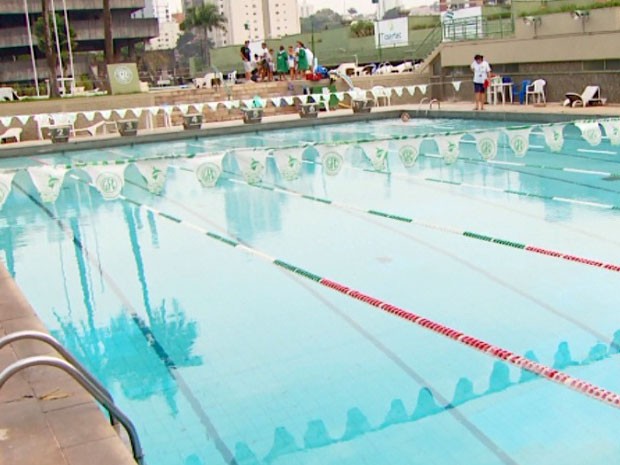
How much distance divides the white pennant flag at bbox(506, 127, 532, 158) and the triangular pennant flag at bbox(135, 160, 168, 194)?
5.93m

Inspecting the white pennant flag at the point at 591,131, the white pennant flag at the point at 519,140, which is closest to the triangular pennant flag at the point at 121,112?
the white pennant flag at the point at 519,140

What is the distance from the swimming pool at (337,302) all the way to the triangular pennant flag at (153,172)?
0.05 m

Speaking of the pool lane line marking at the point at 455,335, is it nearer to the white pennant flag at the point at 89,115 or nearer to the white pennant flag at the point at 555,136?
the white pennant flag at the point at 555,136

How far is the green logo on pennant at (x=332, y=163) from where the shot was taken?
12.7 m

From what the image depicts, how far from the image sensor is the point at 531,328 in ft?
18.2

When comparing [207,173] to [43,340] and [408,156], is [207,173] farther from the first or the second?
[43,340]

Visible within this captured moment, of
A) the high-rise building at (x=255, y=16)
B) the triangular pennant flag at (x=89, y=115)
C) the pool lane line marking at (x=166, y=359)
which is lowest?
the pool lane line marking at (x=166, y=359)

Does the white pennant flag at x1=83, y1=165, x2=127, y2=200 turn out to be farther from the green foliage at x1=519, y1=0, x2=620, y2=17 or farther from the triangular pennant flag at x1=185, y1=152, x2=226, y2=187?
the green foliage at x1=519, y1=0, x2=620, y2=17

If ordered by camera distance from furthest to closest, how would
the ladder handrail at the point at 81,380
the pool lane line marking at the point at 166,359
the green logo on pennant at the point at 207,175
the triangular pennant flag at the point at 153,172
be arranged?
the green logo on pennant at the point at 207,175, the triangular pennant flag at the point at 153,172, the pool lane line marking at the point at 166,359, the ladder handrail at the point at 81,380

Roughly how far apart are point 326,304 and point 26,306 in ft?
7.35

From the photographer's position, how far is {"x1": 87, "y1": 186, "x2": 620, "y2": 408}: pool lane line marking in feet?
12.0

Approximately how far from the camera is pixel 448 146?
41.3ft

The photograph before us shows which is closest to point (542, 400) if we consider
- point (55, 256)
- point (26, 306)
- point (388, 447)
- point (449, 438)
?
point (449, 438)

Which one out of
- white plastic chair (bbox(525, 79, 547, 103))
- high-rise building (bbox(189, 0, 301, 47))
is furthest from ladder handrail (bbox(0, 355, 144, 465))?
high-rise building (bbox(189, 0, 301, 47))
